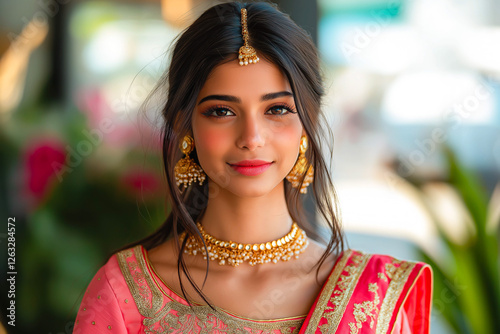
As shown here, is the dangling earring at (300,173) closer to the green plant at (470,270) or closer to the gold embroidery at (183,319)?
the gold embroidery at (183,319)

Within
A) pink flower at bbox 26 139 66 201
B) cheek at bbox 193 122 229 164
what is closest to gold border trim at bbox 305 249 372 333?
cheek at bbox 193 122 229 164

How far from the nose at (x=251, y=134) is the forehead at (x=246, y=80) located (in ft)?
0.22

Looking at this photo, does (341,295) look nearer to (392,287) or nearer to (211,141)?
(392,287)

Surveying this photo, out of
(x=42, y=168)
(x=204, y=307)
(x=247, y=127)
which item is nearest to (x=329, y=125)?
(x=247, y=127)

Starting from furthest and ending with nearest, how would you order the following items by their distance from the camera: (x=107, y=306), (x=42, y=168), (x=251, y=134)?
(x=42, y=168) < (x=107, y=306) < (x=251, y=134)

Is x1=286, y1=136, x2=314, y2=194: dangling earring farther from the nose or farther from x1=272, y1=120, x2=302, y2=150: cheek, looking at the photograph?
the nose

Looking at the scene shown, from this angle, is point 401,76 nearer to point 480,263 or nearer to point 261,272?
point 480,263

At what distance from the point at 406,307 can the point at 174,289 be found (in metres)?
0.66

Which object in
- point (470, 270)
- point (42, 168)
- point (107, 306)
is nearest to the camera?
point (107, 306)

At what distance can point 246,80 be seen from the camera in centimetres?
146

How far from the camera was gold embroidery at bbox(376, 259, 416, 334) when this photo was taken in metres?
1.52

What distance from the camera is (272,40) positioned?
59.7 inches

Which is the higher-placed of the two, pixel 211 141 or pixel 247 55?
pixel 247 55

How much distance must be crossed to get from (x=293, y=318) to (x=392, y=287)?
0.29 meters
